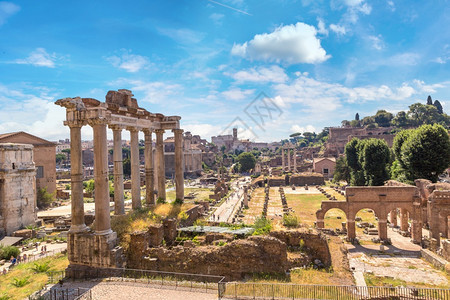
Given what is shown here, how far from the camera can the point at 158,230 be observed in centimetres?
1475

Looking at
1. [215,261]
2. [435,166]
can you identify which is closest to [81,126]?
[215,261]

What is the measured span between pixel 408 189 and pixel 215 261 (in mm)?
22678

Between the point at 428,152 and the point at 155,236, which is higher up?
the point at 428,152

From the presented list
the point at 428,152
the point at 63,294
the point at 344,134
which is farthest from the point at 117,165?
the point at 344,134

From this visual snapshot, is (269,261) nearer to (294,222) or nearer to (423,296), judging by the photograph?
(294,222)

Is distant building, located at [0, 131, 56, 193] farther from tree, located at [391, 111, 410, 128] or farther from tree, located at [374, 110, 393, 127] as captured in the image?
tree, located at [374, 110, 393, 127]

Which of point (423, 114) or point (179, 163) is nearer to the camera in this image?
point (179, 163)

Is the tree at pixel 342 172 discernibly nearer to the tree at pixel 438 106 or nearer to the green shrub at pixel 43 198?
the green shrub at pixel 43 198

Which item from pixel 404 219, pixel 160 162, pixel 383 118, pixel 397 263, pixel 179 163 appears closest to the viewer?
pixel 160 162

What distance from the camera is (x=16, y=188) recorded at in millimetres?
32594

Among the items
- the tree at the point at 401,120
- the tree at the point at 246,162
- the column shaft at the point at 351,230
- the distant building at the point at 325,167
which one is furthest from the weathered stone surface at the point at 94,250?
the tree at the point at 401,120

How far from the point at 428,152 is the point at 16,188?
4723 cm

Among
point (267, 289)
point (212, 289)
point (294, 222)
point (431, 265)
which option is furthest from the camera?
point (431, 265)

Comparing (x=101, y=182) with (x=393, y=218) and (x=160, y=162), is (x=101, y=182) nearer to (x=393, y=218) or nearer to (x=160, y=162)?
(x=160, y=162)
